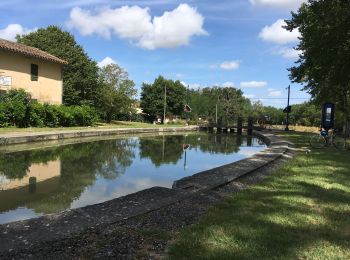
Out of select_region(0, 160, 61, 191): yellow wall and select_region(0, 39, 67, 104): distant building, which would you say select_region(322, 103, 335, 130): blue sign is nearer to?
select_region(0, 160, 61, 191): yellow wall

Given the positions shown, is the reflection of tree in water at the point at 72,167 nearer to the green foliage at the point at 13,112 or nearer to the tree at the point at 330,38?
the green foliage at the point at 13,112

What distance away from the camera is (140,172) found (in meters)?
13.2

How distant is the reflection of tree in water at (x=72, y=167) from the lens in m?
8.59

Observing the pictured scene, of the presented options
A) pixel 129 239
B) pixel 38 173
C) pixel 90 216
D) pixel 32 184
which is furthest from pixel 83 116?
pixel 129 239

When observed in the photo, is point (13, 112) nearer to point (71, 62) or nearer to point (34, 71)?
→ point (34, 71)

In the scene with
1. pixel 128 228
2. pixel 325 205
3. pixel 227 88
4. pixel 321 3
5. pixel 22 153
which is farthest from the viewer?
pixel 227 88

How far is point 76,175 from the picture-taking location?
1206 centimetres

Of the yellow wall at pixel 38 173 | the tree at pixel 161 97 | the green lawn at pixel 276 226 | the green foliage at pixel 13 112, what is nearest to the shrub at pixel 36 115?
the green foliage at pixel 13 112

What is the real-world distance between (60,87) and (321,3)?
83.4ft

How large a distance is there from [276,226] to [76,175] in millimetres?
7711

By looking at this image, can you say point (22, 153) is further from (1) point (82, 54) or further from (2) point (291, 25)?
(1) point (82, 54)

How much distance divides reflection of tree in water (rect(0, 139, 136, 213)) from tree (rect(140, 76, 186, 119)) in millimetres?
48036

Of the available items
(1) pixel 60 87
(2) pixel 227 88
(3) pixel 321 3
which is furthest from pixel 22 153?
(2) pixel 227 88

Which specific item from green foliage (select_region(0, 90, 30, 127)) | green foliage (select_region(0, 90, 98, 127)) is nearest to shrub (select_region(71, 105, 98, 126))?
green foliage (select_region(0, 90, 98, 127))
